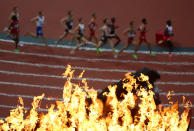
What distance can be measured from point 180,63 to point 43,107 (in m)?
7.08

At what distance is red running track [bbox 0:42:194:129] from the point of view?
11.8m

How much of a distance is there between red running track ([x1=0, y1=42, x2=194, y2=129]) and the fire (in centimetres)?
279

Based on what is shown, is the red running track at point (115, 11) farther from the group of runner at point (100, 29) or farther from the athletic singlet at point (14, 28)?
the athletic singlet at point (14, 28)

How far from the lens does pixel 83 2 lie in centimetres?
1939

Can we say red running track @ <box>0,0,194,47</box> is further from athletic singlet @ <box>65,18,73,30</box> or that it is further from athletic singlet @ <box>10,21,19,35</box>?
athletic singlet @ <box>10,21,19,35</box>

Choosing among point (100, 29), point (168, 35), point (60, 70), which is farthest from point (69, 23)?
point (168, 35)

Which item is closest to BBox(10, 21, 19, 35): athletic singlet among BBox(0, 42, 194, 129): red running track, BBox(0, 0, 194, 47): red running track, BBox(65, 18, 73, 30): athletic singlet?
BBox(0, 42, 194, 129): red running track

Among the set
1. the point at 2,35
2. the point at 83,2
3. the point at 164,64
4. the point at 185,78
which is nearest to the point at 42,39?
the point at 2,35

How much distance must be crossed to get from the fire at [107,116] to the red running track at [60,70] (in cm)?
279

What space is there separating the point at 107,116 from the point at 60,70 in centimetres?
606

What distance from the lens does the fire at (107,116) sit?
7348 millimetres

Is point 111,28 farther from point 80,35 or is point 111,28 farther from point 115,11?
point 115,11

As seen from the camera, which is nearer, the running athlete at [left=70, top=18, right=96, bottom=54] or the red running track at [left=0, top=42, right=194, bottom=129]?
the red running track at [left=0, top=42, right=194, bottom=129]

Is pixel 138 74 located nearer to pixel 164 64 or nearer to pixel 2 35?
pixel 164 64
